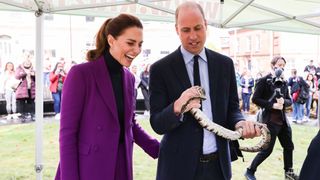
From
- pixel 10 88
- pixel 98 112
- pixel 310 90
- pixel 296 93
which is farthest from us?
pixel 310 90

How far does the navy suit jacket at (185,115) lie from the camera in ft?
6.01

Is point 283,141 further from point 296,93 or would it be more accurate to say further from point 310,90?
point 310,90

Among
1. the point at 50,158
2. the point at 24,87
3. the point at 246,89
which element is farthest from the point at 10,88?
the point at 246,89

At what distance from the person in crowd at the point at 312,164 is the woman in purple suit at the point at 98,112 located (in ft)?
3.53

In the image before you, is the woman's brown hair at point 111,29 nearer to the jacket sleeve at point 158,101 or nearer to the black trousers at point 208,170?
the jacket sleeve at point 158,101

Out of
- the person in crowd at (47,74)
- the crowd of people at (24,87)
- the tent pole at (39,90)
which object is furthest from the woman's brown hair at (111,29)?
the person in crowd at (47,74)

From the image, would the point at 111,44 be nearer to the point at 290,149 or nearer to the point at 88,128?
the point at 88,128

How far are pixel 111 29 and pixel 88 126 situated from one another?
0.53 m

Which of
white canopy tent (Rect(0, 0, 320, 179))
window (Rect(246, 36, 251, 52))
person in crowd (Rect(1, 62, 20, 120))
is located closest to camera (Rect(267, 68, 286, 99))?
white canopy tent (Rect(0, 0, 320, 179))

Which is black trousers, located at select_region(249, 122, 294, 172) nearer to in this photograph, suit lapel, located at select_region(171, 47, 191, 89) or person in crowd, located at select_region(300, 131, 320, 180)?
suit lapel, located at select_region(171, 47, 191, 89)

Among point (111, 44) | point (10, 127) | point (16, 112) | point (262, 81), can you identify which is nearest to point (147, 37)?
point (16, 112)

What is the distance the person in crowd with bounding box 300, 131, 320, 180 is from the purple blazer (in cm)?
108

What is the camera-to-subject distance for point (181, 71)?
187cm

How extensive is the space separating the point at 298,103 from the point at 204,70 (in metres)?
10.4
